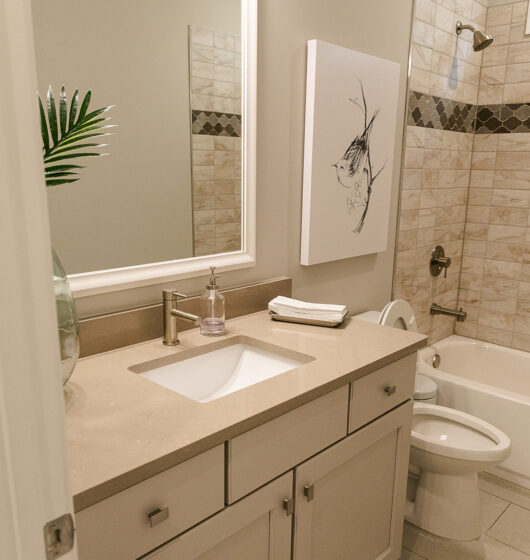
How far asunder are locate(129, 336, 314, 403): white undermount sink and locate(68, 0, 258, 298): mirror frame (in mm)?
238

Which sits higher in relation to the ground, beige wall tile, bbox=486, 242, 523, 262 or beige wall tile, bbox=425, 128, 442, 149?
beige wall tile, bbox=425, 128, 442, 149

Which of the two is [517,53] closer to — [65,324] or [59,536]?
[65,324]

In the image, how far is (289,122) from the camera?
5.88ft

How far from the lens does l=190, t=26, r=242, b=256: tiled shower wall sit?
1.55 metres

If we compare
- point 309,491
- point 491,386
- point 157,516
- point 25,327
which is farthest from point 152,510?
point 491,386

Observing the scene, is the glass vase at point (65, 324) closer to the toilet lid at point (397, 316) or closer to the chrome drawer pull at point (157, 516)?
the chrome drawer pull at point (157, 516)

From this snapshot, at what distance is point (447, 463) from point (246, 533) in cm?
106

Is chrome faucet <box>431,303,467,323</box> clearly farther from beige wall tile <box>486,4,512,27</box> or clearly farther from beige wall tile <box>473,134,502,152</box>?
beige wall tile <box>486,4,512,27</box>

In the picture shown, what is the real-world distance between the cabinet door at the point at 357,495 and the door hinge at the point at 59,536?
0.78 meters

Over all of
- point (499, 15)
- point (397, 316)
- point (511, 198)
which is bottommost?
point (397, 316)

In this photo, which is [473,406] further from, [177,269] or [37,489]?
[37,489]

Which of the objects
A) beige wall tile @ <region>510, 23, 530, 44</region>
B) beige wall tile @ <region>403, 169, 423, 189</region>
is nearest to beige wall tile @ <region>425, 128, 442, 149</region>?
beige wall tile @ <region>403, 169, 423, 189</region>

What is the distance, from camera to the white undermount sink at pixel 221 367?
1411 millimetres

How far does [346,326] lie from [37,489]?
4.16ft
